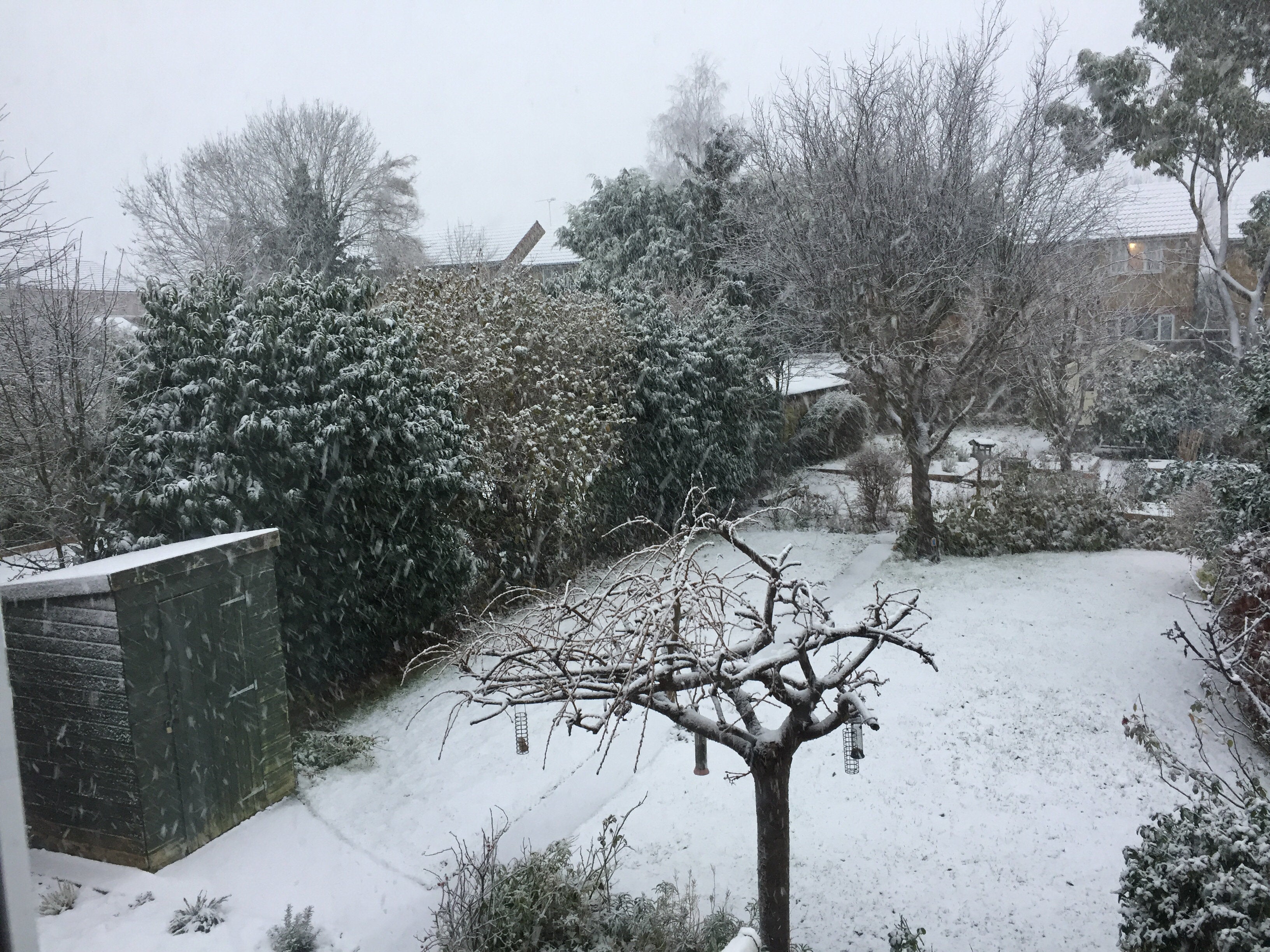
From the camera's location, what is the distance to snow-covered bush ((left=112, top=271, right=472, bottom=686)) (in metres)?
5.12

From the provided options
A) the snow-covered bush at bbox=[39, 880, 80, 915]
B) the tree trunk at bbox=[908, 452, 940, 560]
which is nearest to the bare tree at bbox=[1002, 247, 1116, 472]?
the tree trunk at bbox=[908, 452, 940, 560]

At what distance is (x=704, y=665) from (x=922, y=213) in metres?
7.33

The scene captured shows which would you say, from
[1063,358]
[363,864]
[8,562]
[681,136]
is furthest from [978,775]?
[681,136]

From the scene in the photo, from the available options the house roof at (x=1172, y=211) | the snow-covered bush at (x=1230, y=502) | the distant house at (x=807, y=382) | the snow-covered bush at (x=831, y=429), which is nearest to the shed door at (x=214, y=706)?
the snow-covered bush at (x=1230, y=502)

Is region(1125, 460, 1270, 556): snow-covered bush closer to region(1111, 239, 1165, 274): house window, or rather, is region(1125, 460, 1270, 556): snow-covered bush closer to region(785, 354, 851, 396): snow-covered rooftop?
region(785, 354, 851, 396): snow-covered rooftop

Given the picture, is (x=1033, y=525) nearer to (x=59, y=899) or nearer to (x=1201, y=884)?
(x=1201, y=884)

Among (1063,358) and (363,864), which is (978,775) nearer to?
(363,864)

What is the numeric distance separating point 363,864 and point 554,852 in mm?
1058

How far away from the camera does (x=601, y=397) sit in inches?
354

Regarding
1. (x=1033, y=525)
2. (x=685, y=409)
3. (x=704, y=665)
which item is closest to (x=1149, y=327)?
(x=1033, y=525)

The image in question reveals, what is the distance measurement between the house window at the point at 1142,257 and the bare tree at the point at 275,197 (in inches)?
458

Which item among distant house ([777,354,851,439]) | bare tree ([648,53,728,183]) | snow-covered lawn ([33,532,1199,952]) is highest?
bare tree ([648,53,728,183])

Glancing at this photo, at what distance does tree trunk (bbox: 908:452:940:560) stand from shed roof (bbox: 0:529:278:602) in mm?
7133

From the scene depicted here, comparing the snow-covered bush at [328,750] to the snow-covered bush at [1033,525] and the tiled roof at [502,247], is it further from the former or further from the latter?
the tiled roof at [502,247]
